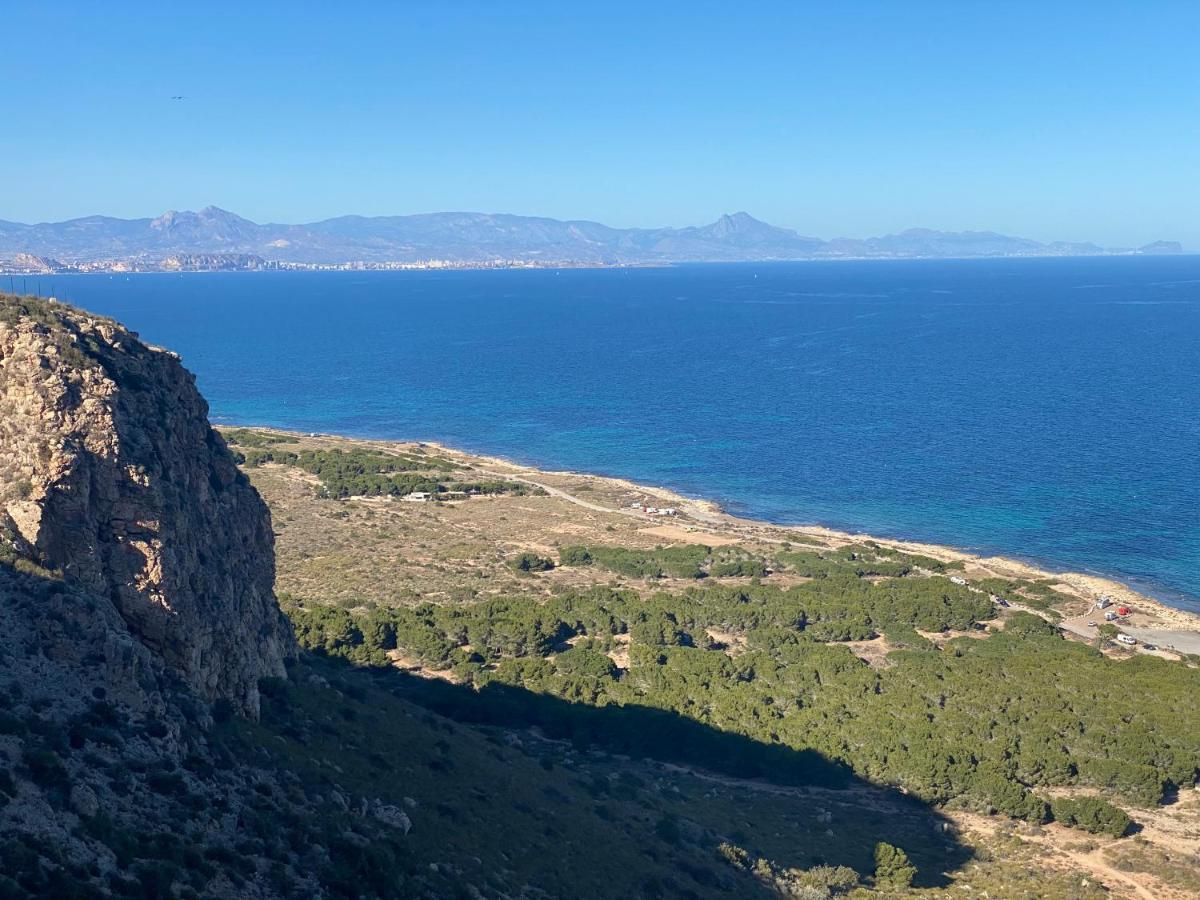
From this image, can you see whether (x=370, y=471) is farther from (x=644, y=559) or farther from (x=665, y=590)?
(x=665, y=590)

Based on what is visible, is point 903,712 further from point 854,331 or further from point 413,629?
point 854,331

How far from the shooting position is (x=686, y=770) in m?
34.4

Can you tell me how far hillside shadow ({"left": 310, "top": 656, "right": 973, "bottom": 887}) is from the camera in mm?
29094

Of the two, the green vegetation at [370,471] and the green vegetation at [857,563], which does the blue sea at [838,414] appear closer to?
the green vegetation at [857,563]

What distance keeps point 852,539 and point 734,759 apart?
3878cm

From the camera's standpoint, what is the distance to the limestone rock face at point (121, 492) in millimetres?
20766

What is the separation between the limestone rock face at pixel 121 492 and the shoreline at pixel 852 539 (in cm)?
4441

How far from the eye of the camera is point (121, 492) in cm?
2198

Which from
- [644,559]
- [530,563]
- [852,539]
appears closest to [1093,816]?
[644,559]

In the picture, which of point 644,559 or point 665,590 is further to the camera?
point 644,559

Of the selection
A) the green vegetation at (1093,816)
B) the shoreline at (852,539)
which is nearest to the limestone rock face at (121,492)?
the green vegetation at (1093,816)

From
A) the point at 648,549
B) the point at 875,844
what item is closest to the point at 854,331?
the point at 648,549

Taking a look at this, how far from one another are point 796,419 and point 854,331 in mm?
91535

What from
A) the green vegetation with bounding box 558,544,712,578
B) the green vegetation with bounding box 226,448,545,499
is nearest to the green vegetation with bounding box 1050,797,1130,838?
the green vegetation with bounding box 558,544,712,578
